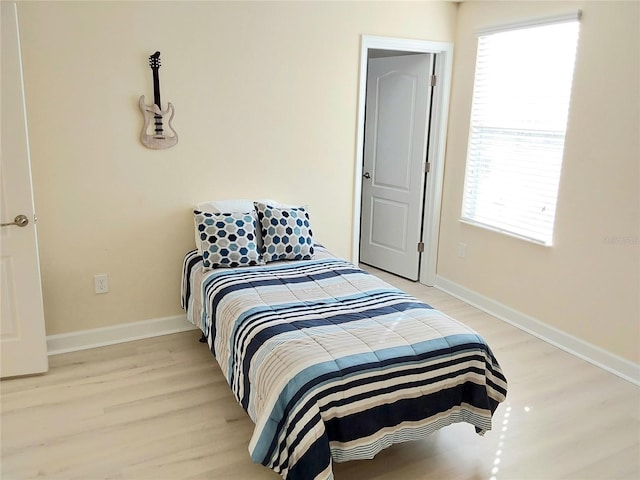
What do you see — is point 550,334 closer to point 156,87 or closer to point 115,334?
point 115,334

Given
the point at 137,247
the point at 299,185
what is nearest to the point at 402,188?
the point at 299,185

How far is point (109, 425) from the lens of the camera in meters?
2.62

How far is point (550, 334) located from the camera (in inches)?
145

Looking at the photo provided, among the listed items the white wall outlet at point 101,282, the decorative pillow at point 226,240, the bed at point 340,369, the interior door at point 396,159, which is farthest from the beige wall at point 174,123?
the bed at point 340,369

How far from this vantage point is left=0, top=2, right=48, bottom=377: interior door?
2697 millimetres

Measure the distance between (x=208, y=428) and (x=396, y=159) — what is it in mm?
3009

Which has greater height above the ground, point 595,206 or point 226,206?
point 595,206

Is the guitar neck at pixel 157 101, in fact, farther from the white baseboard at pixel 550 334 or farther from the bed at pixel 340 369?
the white baseboard at pixel 550 334

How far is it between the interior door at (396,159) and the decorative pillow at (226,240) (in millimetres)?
1875

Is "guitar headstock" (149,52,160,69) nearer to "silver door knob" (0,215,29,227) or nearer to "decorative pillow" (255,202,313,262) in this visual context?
"decorative pillow" (255,202,313,262)

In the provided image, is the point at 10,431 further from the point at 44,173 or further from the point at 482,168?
the point at 482,168

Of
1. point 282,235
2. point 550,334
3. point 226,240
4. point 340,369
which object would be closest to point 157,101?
point 226,240

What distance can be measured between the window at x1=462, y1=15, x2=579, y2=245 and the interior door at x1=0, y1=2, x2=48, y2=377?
318cm

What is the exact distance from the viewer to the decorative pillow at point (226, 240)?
321cm
